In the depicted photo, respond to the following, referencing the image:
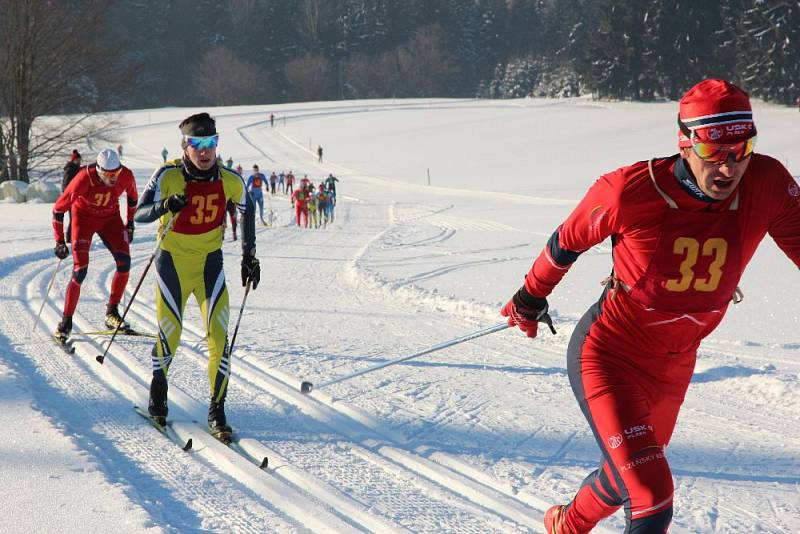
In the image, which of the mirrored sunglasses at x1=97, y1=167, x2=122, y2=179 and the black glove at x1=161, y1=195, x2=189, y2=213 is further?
the mirrored sunglasses at x1=97, y1=167, x2=122, y2=179

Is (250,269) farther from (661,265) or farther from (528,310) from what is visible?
(661,265)

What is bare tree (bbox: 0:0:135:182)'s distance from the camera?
3123 cm

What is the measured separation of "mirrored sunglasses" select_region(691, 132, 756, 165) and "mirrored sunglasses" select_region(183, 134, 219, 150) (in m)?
3.54

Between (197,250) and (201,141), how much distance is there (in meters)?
0.82

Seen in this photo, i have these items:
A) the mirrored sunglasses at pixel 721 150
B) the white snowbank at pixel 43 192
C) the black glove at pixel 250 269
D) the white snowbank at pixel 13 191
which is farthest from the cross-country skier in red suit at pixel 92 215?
the white snowbank at pixel 13 191

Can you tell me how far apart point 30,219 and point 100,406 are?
19029 millimetres

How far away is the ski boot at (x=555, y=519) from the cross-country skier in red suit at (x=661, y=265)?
0.14 meters

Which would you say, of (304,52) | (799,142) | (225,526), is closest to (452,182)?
(799,142)

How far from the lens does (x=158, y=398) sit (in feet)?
20.2

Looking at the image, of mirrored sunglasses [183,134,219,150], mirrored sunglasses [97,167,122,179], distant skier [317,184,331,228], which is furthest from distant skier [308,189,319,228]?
mirrored sunglasses [183,134,219,150]

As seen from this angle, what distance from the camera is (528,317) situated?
3.85 meters

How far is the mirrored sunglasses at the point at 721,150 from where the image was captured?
3090 millimetres

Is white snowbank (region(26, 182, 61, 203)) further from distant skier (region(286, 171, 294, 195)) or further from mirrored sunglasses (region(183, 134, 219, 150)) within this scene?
mirrored sunglasses (region(183, 134, 219, 150))

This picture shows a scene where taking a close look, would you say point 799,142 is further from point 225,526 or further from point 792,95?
point 225,526
